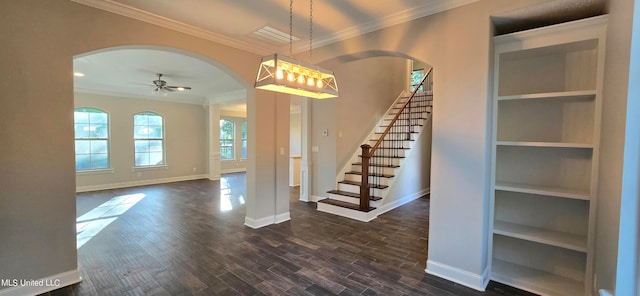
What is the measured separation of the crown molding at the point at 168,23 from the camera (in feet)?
8.65

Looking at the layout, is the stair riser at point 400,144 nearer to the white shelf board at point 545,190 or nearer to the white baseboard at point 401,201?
the white baseboard at point 401,201

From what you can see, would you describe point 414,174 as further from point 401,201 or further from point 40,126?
point 40,126

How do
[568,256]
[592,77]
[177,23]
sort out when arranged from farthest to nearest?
[177,23]
[568,256]
[592,77]

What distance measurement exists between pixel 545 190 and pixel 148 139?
940 cm

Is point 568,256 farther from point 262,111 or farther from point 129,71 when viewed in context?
point 129,71

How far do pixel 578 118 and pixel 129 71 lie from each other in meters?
7.09

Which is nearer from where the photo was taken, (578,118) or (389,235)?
(578,118)

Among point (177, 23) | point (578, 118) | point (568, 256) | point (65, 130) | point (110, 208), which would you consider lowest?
point (110, 208)

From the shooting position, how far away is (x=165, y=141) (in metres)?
8.36

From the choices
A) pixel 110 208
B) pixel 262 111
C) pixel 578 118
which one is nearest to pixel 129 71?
pixel 110 208

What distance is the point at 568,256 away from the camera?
8.22 feet

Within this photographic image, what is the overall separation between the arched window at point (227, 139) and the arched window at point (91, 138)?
12.4ft

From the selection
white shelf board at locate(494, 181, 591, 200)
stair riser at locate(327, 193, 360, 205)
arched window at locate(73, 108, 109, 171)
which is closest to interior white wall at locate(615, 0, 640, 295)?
white shelf board at locate(494, 181, 591, 200)

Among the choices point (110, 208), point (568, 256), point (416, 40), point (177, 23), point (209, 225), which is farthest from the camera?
point (110, 208)
